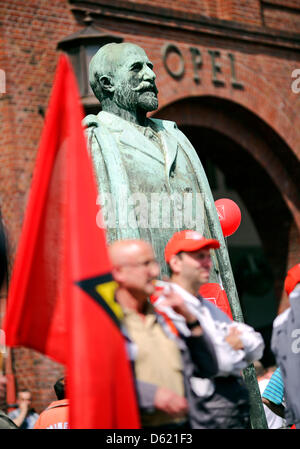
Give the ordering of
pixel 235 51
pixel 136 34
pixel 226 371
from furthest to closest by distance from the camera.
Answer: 1. pixel 235 51
2. pixel 136 34
3. pixel 226 371

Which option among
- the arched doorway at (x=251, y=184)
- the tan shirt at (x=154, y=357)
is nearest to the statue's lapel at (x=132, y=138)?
the tan shirt at (x=154, y=357)

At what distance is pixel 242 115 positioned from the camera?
1564 cm

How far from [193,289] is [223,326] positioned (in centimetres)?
21

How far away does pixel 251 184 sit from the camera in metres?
16.7

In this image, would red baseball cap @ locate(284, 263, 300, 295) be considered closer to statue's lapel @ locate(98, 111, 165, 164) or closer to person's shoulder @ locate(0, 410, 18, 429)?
statue's lapel @ locate(98, 111, 165, 164)

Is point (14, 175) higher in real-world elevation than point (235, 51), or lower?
lower

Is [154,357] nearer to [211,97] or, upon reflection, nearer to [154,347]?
[154,347]

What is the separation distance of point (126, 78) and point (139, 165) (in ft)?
1.47

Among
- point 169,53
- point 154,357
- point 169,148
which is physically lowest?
point 154,357

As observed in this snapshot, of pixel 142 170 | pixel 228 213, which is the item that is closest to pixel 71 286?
pixel 142 170

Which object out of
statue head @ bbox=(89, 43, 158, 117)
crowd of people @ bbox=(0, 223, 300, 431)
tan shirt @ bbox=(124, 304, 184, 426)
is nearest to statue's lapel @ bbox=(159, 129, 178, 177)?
statue head @ bbox=(89, 43, 158, 117)

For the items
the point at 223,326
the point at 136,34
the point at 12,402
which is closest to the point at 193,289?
the point at 223,326

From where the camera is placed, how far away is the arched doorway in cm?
1538

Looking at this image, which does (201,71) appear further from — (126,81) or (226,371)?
(226,371)
